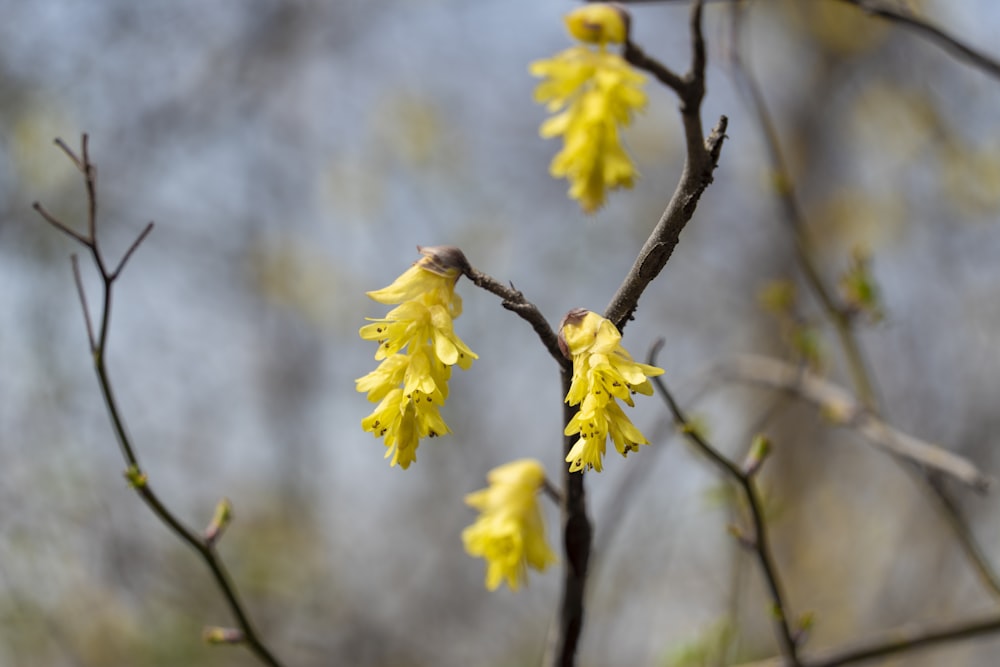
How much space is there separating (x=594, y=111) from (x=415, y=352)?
0.78 m

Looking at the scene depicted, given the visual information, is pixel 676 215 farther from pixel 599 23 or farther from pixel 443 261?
pixel 599 23

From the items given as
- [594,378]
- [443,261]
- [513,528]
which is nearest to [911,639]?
[513,528]

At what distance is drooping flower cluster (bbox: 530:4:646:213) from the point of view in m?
1.65

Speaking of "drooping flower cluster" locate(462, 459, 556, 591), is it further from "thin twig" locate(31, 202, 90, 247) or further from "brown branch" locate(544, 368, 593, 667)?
"thin twig" locate(31, 202, 90, 247)

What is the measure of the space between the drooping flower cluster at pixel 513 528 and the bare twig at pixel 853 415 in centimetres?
95

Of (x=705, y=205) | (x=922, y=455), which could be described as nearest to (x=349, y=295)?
(x=705, y=205)

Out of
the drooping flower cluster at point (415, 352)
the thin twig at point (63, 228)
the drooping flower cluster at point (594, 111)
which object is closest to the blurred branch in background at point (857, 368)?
the drooping flower cluster at point (594, 111)

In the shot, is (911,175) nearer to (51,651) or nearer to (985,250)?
(985,250)

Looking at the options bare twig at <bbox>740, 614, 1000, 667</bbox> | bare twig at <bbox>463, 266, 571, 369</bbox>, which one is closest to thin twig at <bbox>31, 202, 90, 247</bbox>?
bare twig at <bbox>463, 266, 571, 369</bbox>

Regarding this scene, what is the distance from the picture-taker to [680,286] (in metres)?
7.64

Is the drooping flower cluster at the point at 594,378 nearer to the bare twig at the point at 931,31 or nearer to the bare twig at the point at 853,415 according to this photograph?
the bare twig at the point at 931,31

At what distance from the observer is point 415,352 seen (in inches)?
43.2

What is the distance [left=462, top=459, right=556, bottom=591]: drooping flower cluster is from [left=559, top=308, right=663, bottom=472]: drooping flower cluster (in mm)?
482

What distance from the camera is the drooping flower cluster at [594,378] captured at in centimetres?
96
